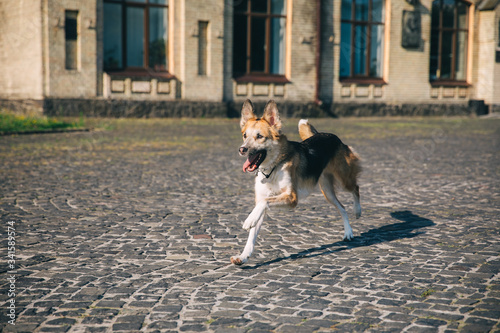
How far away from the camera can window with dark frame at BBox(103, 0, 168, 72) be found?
70.3ft

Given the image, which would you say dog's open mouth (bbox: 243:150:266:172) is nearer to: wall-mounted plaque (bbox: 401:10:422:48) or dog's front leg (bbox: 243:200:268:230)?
dog's front leg (bbox: 243:200:268:230)

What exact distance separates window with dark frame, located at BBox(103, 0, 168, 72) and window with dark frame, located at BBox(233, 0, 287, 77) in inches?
120

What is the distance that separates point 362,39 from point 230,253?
23.1 m

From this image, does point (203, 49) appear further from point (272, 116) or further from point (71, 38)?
point (272, 116)

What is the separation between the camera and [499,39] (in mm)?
29516

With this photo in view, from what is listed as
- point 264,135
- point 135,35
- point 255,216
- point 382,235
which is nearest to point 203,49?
point 135,35

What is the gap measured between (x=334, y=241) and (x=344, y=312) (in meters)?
1.98

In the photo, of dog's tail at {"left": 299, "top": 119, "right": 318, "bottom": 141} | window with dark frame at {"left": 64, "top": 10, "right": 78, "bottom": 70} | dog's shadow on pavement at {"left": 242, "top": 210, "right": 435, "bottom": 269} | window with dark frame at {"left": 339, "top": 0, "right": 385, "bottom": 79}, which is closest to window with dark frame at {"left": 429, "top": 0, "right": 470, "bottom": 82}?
window with dark frame at {"left": 339, "top": 0, "right": 385, "bottom": 79}

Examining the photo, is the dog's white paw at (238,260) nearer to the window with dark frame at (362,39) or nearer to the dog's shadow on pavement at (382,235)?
the dog's shadow on pavement at (382,235)

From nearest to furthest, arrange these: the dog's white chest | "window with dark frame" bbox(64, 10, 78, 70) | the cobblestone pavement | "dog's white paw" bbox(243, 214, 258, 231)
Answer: the cobblestone pavement < "dog's white paw" bbox(243, 214, 258, 231) < the dog's white chest < "window with dark frame" bbox(64, 10, 78, 70)

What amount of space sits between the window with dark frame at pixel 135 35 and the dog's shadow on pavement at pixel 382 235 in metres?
16.7

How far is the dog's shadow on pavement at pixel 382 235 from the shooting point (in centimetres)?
524

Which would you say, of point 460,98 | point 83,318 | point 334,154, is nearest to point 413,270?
point 334,154

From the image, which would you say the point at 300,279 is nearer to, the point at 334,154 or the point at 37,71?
the point at 334,154
